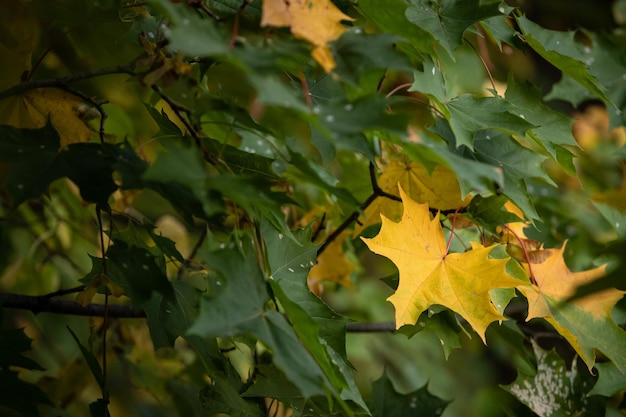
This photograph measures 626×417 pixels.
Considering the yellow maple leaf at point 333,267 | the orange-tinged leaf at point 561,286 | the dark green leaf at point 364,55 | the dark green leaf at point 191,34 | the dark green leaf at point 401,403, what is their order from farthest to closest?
1. the yellow maple leaf at point 333,267
2. the dark green leaf at point 401,403
3. the orange-tinged leaf at point 561,286
4. the dark green leaf at point 364,55
5. the dark green leaf at point 191,34

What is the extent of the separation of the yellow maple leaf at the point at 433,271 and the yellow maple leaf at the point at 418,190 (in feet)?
0.40

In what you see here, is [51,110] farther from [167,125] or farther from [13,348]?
[13,348]

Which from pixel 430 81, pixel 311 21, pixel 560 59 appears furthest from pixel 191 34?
pixel 560 59

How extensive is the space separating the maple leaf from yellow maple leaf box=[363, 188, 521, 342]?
0.10 m

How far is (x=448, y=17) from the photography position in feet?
3.31

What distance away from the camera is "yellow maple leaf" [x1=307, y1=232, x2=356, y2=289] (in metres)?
1.38

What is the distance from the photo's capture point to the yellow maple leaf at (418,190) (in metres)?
1.14

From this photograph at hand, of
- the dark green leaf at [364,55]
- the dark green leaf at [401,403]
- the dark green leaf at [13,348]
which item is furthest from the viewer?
the dark green leaf at [401,403]

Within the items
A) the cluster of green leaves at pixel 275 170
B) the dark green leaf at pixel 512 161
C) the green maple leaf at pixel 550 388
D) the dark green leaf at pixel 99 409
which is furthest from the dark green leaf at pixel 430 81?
the dark green leaf at pixel 99 409

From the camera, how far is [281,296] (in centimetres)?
78

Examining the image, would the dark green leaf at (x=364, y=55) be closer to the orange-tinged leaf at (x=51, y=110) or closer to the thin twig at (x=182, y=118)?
the thin twig at (x=182, y=118)

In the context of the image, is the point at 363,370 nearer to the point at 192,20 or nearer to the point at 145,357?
the point at 145,357

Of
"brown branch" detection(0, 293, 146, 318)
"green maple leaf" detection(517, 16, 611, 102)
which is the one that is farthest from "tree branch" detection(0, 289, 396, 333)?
"green maple leaf" detection(517, 16, 611, 102)

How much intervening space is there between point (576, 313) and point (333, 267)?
0.49 m
